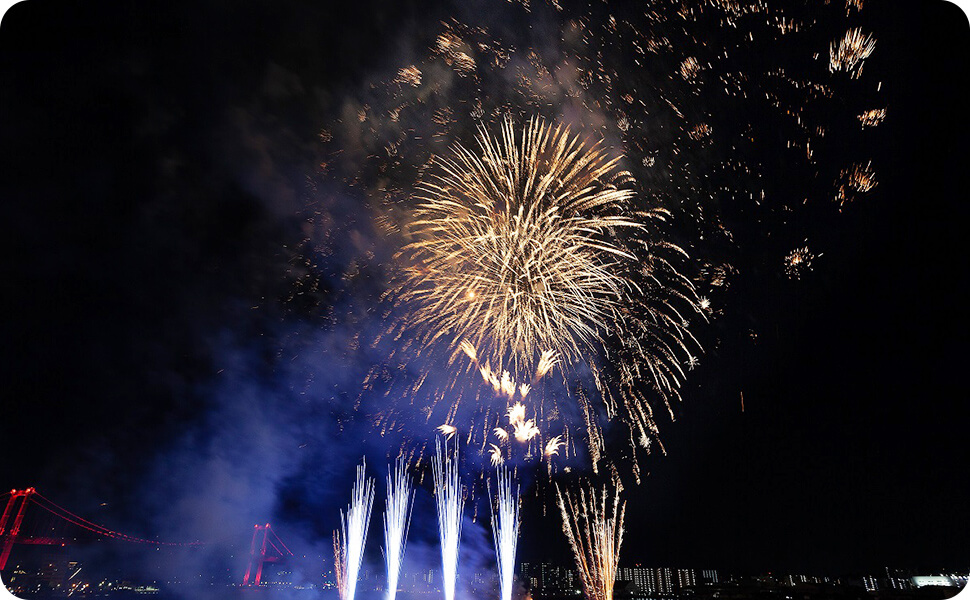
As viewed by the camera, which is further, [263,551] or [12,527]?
[263,551]

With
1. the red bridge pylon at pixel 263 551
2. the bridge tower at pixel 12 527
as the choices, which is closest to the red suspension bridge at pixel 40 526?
the bridge tower at pixel 12 527

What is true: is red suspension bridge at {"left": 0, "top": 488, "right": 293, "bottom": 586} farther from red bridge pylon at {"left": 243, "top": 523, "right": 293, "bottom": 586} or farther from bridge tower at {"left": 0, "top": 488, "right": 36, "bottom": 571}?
red bridge pylon at {"left": 243, "top": 523, "right": 293, "bottom": 586}

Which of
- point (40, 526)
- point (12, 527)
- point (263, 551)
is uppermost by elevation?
point (12, 527)

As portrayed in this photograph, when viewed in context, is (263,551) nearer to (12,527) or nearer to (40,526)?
(40,526)

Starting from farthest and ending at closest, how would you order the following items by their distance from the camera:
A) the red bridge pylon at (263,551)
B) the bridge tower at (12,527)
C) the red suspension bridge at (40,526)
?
the red bridge pylon at (263,551), the red suspension bridge at (40,526), the bridge tower at (12,527)

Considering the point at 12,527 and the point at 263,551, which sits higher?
the point at 12,527

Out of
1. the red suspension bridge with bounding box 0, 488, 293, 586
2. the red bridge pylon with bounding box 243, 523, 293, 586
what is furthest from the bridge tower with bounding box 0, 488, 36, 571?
the red bridge pylon with bounding box 243, 523, 293, 586

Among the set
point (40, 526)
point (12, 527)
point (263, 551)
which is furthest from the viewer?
point (263, 551)

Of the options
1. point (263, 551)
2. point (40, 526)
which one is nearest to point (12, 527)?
point (40, 526)

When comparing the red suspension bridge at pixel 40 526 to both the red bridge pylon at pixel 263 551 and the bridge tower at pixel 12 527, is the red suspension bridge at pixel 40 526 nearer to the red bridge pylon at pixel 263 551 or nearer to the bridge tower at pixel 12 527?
the bridge tower at pixel 12 527

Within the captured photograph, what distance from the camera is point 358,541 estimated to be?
23.7 metres

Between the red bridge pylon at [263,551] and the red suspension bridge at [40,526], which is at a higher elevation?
the red suspension bridge at [40,526]

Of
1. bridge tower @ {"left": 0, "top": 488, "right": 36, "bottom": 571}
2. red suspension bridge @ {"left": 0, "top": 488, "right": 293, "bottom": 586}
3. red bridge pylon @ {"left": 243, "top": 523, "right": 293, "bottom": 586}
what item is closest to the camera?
bridge tower @ {"left": 0, "top": 488, "right": 36, "bottom": 571}

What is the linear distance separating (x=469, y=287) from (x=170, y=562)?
80231 mm
